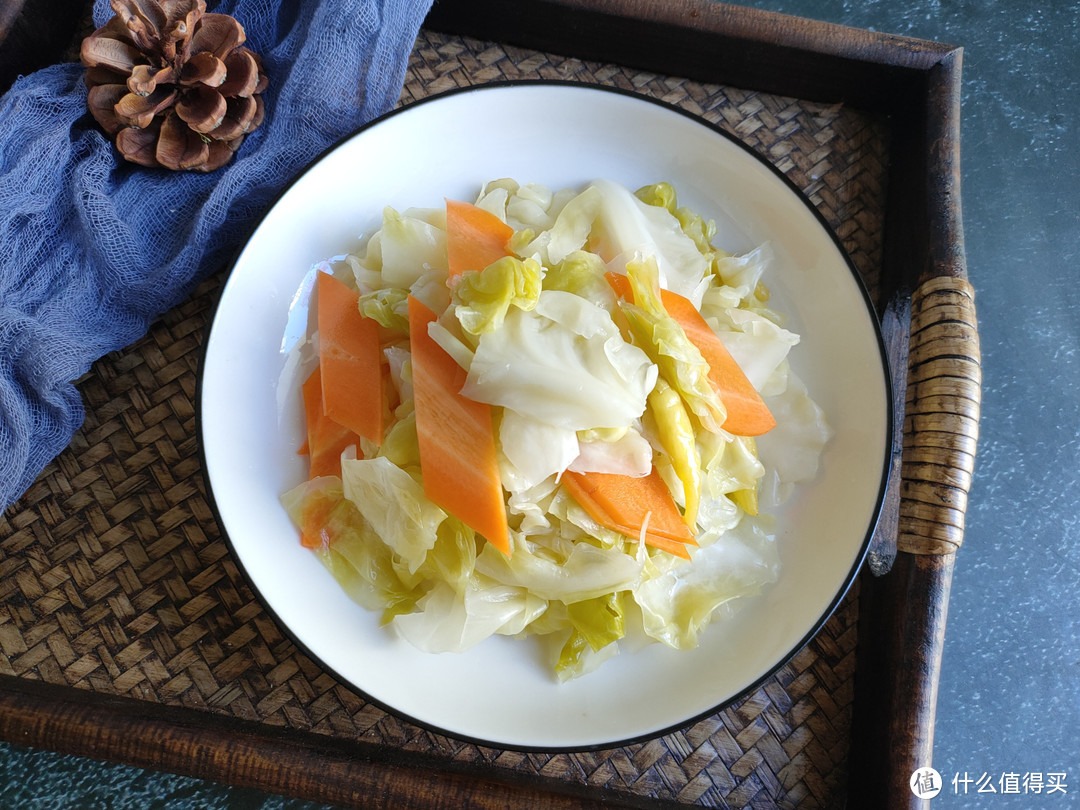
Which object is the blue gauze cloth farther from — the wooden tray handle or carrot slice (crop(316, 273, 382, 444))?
the wooden tray handle

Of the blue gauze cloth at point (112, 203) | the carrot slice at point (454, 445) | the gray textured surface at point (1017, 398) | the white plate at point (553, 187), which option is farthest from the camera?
the gray textured surface at point (1017, 398)

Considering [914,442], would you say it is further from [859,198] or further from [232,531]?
[232,531]

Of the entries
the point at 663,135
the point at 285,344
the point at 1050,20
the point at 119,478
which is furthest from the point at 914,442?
the point at 119,478

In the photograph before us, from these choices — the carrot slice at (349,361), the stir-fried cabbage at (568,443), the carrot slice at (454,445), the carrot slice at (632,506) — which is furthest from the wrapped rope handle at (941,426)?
the carrot slice at (349,361)

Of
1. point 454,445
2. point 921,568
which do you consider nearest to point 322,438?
point 454,445

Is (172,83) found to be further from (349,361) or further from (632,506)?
(632,506)

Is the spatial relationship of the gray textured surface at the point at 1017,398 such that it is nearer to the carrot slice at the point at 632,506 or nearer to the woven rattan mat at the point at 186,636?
the woven rattan mat at the point at 186,636
